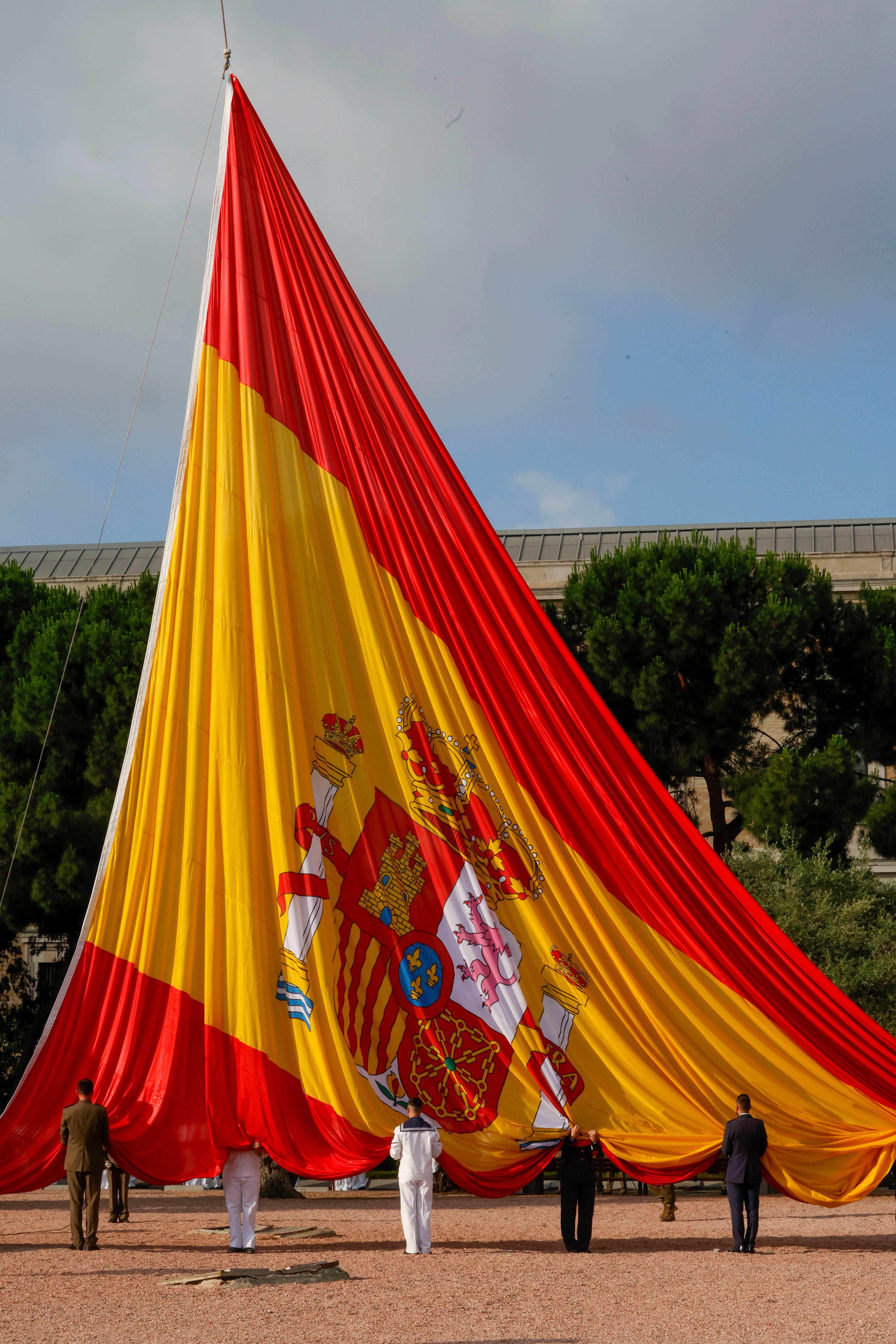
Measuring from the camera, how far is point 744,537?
40.6m

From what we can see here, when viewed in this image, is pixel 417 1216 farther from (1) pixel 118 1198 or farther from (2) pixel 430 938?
(1) pixel 118 1198

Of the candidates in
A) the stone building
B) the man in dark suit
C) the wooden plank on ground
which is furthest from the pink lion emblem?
the stone building

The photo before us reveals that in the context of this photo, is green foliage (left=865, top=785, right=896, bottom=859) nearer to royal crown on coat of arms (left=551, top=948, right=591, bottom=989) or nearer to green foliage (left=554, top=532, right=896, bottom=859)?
green foliage (left=554, top=532, right=896, bottom=859)

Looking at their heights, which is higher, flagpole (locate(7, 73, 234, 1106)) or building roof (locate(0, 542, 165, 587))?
building roof (locate(0, 542, 165, 587))

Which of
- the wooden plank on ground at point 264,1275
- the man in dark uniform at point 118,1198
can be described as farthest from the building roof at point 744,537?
the wooden plank on ground at point 264,1275

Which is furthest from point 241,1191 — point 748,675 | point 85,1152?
point 748,675

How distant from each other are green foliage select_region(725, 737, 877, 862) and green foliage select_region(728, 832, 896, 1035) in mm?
362

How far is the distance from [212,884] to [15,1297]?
282 cm

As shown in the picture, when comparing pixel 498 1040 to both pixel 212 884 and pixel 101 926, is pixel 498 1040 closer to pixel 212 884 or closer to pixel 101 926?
pixel 212 884

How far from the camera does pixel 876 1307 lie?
7.92 metres

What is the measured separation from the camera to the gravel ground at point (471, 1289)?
7.20 meters

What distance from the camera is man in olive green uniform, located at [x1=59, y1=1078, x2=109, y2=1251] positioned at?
8.85m

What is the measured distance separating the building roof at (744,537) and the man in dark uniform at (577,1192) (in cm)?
2877

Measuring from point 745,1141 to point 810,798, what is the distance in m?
12.7
